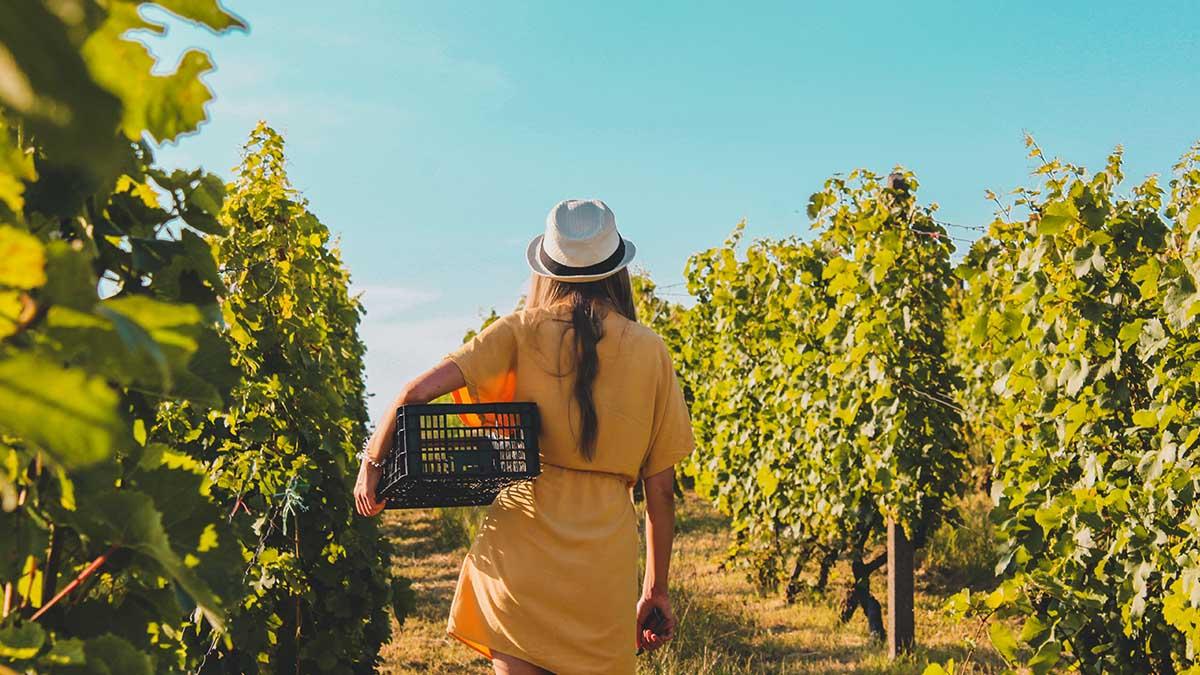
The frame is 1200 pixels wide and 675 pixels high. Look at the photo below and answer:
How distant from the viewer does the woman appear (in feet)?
9.04

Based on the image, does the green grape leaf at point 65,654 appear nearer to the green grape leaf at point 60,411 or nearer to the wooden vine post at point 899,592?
the green grape leaf at point 60,411

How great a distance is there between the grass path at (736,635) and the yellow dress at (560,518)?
2.28 m

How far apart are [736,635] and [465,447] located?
4345 mm

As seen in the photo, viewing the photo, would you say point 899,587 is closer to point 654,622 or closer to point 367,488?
point 654,622

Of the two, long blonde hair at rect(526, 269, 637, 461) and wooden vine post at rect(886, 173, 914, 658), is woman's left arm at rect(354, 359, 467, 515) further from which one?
wooden vine post at rect(886, 173, 914, 658)

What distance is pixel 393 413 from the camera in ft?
8.86

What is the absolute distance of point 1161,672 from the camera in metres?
3.65

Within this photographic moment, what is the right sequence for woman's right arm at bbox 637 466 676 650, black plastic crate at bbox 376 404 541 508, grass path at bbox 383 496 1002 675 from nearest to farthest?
black plastic crate at bbox 376 404 541 508
woman's right arm at bbox 637 466 676 650
grass path at bbox 383 496 1002 675

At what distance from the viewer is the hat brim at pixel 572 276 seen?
9.56 feet

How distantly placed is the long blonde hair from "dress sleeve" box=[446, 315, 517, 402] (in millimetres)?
160

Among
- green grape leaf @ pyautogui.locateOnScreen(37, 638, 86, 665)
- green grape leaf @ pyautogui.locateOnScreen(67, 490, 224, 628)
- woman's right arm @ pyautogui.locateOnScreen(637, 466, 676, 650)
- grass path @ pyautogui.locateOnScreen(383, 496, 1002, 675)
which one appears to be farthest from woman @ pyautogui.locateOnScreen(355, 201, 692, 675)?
grass path @ pyautogui.locateOnScreen(383, 496, 1002, 675)

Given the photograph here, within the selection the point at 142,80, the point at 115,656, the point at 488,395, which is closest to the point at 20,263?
the point at 142,80

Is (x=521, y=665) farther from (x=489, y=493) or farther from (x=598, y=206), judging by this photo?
(x=598, y=206)

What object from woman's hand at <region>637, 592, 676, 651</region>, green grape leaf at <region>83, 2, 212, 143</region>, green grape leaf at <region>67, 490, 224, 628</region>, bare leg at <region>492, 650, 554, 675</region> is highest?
green grape leaf at <region>83, 2, 212, 143</region>
